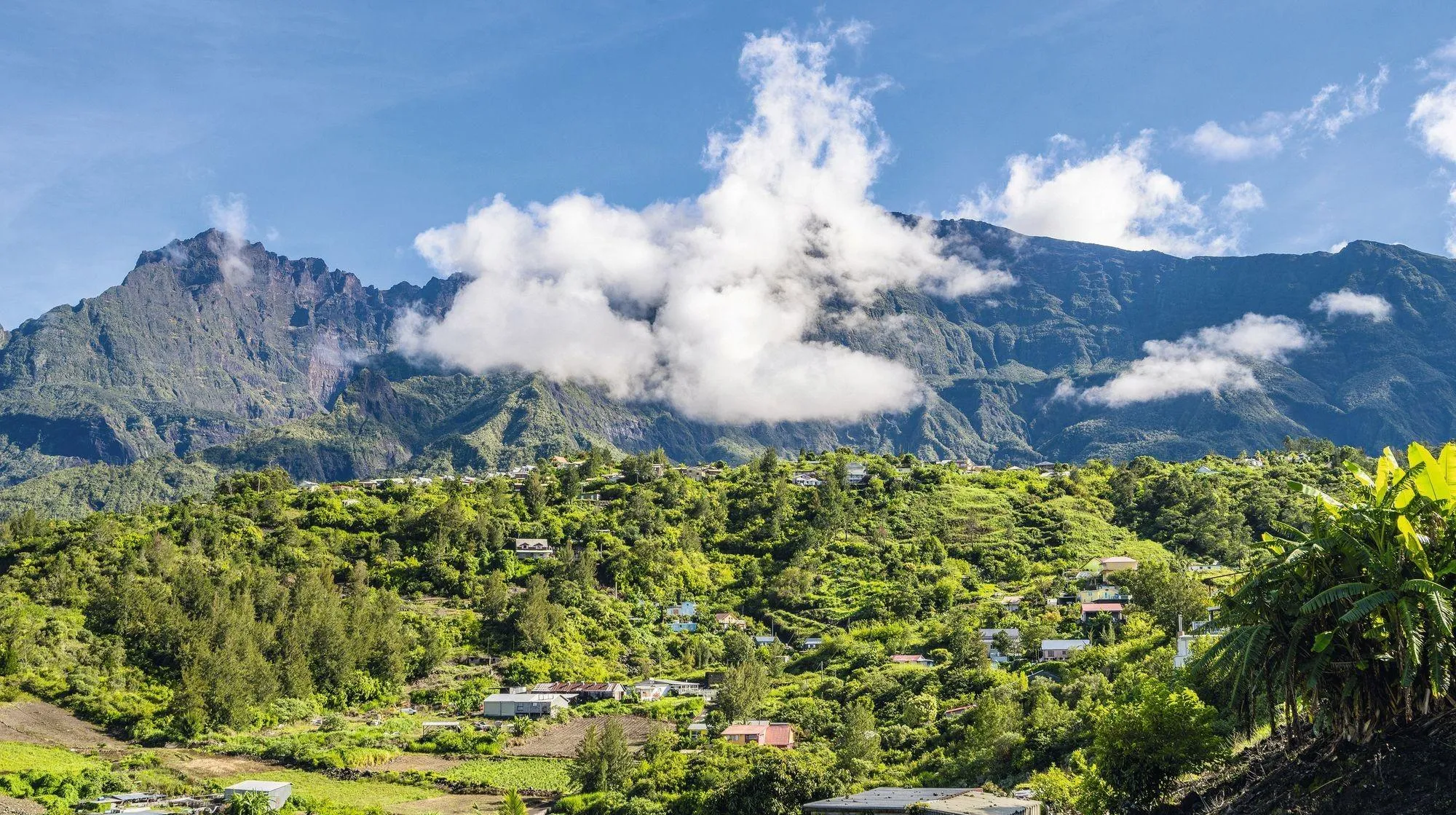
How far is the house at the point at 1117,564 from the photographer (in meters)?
90.6

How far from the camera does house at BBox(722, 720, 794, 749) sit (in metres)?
58.3

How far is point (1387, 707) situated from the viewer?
20.6 metres

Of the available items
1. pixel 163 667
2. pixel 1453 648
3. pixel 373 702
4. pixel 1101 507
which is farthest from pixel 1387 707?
pixel 1101 507

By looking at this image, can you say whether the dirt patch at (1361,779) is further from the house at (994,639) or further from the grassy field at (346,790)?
the house at (994,639)

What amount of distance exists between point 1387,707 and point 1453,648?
2.51 meters

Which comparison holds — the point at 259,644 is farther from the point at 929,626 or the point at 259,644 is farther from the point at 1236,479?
the point at 1236,479

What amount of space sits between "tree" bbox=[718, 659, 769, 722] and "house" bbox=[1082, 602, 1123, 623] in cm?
2555

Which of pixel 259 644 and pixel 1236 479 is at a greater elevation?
pixel 1236 479

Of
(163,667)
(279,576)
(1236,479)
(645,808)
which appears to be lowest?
(645,808)

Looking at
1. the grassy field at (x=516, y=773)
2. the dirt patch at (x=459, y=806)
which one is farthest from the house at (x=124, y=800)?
the grassy field at (x=516, y=773)

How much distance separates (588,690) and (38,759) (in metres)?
36.2

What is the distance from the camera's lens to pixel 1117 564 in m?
92.4

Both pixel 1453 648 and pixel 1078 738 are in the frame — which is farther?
pixel 1078 738

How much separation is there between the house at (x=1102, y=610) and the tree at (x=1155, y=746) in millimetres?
47583
